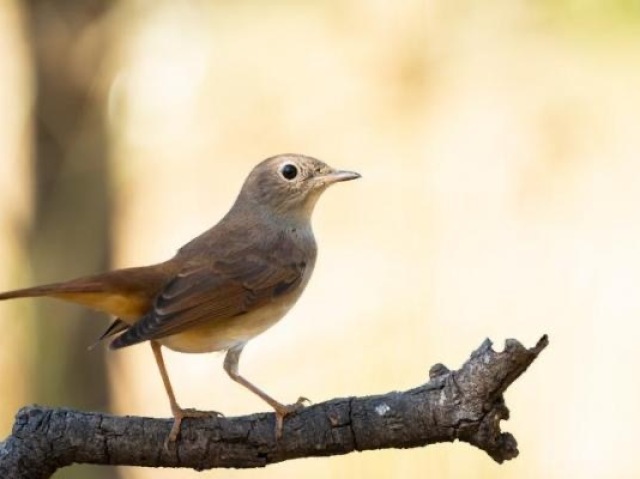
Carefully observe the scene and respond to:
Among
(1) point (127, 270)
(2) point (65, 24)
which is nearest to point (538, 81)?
(2) point (65, 24)

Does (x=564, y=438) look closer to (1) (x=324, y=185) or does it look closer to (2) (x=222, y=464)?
(1) (x=324, y=185)

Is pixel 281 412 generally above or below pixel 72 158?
below

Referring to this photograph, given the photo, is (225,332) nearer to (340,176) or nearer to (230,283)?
(230,283)

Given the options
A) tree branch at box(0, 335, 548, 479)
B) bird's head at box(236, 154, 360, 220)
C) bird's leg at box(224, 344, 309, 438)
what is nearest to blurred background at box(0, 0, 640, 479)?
bird's head at box(236, 154, 360, 220)

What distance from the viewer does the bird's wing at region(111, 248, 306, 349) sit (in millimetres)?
4203

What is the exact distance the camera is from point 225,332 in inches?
176

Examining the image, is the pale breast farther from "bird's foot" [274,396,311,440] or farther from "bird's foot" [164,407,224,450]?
"bird's foot" [274,396,311,440]

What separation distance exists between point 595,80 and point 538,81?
0.51m

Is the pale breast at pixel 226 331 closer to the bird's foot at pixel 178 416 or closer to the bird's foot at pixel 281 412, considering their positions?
the bird's foot at pixel 178 416

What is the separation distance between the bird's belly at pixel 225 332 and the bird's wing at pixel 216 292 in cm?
3

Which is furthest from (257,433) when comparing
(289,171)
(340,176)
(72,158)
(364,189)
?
(364,189)

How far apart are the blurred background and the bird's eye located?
4.51 ft

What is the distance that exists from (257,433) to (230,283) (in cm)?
91

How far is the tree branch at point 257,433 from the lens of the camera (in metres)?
3.51
